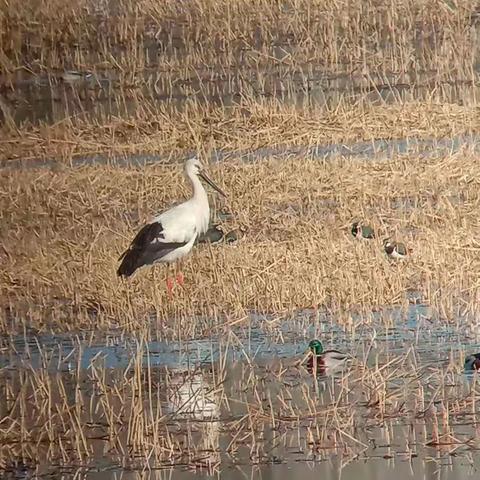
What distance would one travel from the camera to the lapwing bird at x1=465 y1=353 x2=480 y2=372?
6.77 meters

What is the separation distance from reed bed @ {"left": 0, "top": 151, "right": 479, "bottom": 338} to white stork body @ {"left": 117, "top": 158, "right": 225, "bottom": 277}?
0.11m

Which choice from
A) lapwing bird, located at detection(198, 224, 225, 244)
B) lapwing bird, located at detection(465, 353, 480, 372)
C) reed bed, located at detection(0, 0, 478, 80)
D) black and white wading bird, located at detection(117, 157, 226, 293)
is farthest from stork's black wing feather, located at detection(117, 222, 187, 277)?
reed bed, located at detection(0, 0, 478, 80)

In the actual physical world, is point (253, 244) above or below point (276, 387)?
above

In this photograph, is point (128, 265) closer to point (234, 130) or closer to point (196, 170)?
point (196, 170)

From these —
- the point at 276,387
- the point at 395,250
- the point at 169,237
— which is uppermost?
the point at 169,237

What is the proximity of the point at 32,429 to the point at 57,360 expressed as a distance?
1.26 meters

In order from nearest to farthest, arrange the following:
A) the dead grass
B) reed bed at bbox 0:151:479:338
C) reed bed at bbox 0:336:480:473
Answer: reed bed at bbox 0:336:480:473 < reed bed at bbox 0:151:479:338 < the dead grass

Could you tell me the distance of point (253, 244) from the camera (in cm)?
927

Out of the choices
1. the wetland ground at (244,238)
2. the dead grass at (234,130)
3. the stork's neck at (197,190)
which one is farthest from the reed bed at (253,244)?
the dead grass at (234,130)

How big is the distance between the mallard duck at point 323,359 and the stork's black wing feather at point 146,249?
188cm

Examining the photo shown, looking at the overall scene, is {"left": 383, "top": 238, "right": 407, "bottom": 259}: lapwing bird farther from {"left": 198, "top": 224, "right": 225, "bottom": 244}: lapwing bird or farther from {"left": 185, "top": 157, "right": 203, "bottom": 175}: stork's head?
{"left": 185, "top": 157, "right": 203, "bottom": 175}: stork's head

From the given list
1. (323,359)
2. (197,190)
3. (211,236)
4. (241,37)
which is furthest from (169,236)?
(241,37)

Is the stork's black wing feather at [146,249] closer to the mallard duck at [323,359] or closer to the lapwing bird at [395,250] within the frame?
the lapwing bird at [395,250]

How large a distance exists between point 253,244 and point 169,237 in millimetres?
552
